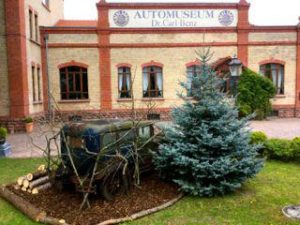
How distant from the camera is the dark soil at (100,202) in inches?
230

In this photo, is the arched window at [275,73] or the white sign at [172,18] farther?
the arched window at [275,73]

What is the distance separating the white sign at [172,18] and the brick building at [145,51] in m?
0.06

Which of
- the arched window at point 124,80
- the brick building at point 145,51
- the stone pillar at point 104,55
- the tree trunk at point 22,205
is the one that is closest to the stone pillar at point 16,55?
the brick building at point 145,51

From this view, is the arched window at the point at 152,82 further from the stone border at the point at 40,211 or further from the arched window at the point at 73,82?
the stone border at the point at 40,211

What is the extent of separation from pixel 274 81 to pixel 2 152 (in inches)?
692

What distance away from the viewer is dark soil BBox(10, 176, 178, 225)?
5832 millimetres

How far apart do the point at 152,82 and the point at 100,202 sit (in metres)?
15.3

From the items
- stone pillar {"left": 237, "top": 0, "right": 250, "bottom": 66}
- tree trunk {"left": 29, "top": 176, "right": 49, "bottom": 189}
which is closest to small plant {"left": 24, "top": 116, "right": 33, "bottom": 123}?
tree trunk {"left": 29, "top": 176, "right": 49, "bottom": 189}

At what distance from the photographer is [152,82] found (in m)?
21.3

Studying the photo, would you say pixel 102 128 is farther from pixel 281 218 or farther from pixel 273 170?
pixel 273 170

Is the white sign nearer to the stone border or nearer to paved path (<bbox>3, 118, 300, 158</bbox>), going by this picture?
paved path (<bbox>3, 118, 300, 158</bbox>)

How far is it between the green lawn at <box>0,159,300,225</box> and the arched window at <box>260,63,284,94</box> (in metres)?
14.9

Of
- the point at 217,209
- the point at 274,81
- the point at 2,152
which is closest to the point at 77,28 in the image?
the point at 2,152

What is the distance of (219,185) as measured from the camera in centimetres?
684
